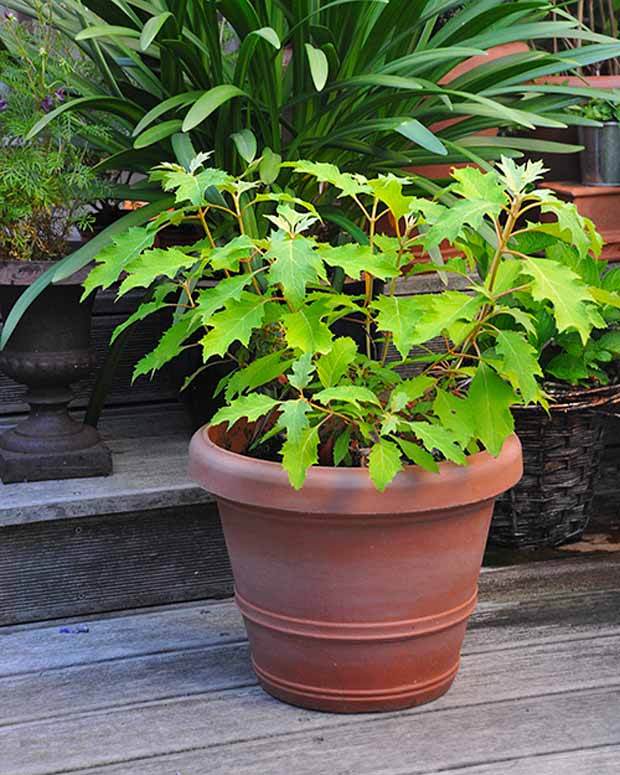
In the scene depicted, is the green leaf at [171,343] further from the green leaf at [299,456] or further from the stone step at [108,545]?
the stone step at [108,545]

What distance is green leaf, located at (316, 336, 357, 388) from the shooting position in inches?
63.7

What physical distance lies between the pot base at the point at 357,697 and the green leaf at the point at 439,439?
36 cm

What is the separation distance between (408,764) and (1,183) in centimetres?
112

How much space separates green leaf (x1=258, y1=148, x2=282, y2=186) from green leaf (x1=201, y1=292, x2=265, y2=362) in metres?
0.40

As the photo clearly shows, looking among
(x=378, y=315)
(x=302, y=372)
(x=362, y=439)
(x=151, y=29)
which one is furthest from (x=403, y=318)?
(x=151, y=29)

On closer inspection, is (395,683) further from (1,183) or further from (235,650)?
(1,183)

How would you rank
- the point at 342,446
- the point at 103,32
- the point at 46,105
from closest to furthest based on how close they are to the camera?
the point at 342,446 → the point at 103,32 → the point at 46,105

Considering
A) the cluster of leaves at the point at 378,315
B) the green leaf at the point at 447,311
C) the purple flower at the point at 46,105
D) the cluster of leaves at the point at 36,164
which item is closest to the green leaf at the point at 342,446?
the cluster of leaves at the point at 378,315

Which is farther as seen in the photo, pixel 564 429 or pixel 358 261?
pixel 564 429

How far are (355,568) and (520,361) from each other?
14.0 inches

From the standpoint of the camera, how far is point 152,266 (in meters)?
1.60

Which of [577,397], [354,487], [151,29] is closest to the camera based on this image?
[354,487]

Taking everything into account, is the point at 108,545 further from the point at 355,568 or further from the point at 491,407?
the point at 491,407

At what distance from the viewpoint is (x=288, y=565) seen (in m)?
1.65
